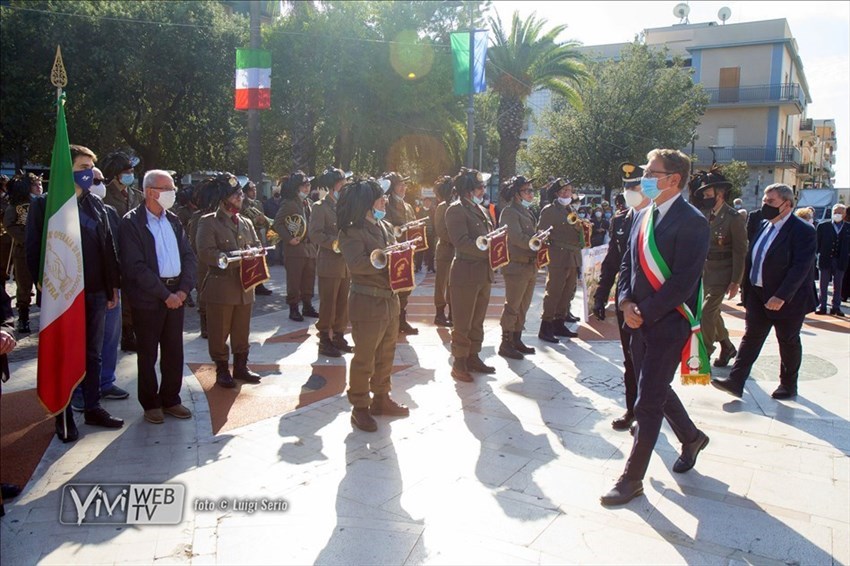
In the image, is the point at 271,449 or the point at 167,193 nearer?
the point at 271,449

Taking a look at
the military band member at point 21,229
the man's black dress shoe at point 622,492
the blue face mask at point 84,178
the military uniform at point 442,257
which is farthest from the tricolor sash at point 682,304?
the military band member at point 21,229

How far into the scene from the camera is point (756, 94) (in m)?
41.7

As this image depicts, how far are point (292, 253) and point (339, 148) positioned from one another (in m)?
14.3

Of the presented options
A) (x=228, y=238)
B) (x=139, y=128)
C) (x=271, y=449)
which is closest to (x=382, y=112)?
(x=139, y=128)

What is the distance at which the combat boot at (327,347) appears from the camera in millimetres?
7660

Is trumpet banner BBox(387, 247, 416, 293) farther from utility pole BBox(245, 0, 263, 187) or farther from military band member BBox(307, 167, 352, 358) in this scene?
utility pole BBox(245, 0, 263, 187)

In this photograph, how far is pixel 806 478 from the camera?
15.0 feet

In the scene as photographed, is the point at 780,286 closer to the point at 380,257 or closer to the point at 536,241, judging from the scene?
the point at 536,241

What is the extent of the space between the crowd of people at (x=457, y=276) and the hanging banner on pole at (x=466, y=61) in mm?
9529

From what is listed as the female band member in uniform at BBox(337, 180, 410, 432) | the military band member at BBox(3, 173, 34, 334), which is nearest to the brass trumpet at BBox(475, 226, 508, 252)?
the female band member in uniform at BBox(337, 180, 410, 432)

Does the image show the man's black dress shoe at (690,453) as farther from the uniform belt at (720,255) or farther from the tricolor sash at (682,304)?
the uniform belt at (720,255)

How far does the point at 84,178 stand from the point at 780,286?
5.86 meters

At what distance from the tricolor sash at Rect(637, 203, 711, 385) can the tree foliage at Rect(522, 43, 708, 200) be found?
25.6 meters

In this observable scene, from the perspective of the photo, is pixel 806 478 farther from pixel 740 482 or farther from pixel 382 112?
pixel 382 112
